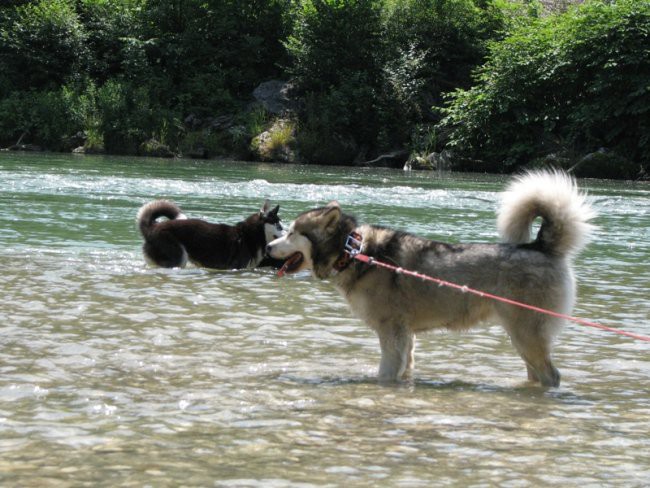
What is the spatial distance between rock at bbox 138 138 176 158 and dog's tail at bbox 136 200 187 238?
92.7 feet

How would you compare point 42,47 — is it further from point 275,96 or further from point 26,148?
point 275,96

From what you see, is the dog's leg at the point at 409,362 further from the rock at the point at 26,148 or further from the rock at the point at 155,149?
the rock at the point at 26,148

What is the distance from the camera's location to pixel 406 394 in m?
5.67

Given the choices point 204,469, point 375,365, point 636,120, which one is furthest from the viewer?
point 636,120

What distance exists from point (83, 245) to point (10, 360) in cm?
655

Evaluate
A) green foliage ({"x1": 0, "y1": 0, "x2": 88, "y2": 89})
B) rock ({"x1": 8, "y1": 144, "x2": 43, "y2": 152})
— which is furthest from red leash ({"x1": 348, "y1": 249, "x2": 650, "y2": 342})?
green foliage ({"x1": 0, "y1": 0, "x2": 88, "y2": 89})

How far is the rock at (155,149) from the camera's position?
1545 inches

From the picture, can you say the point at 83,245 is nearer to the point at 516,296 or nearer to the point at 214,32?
the point at 516,296

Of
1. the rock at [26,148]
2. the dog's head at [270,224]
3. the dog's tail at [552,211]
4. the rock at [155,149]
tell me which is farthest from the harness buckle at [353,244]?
the rock at [26,148]

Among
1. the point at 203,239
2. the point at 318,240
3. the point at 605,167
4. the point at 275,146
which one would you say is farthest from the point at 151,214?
the point at 275,146

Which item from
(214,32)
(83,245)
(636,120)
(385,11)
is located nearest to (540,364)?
(83,245)

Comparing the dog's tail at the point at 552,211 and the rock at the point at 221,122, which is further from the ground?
the rock at the point at 221,122

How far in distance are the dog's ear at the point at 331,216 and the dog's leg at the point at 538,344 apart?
1.53 m

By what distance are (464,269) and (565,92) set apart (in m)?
32.6
